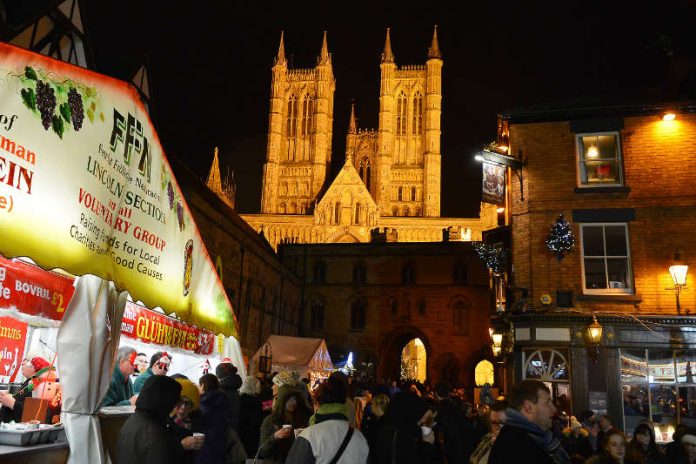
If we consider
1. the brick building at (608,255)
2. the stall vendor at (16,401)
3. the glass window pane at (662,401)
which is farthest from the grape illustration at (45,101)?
the glass window pane at (662,401)

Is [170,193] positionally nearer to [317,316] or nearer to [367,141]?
[317,316]

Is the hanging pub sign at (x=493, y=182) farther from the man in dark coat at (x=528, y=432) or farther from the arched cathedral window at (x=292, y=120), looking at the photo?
the arched cathedral window at (x=292, y=120)

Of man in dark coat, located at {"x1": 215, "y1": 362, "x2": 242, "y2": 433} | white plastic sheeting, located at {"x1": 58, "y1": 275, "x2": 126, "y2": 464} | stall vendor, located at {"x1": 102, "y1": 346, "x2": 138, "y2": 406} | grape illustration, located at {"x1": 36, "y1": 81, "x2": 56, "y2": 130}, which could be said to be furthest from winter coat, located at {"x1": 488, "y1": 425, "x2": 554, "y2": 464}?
grape illustration, located at {"x1": 36, "y1": 81, "x2": 56, "y2": 130}

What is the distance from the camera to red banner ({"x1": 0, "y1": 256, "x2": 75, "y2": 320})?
5.79 metres

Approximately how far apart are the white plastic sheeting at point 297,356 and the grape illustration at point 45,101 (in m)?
13.8

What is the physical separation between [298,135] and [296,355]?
74876 millimetres

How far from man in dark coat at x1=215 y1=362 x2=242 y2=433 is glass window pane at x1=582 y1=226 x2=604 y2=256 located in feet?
33.0

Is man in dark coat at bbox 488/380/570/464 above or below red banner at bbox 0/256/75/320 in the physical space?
below

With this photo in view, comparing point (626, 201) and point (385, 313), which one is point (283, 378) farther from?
point (385, 313)

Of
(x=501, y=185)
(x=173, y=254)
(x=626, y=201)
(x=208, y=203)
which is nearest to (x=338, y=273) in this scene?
(x=208, y=203)

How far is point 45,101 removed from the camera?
17.5 ft

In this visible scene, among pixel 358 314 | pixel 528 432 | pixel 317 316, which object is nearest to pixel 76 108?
pixel 528 432

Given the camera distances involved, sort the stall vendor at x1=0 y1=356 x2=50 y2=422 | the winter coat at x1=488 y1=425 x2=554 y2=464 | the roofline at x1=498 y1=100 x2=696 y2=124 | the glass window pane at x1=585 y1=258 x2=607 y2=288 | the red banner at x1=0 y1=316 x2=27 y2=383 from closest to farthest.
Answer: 1. the winter coat at x1=488 y1=425 x2=554 y2=464
2. the stall vendor at x1=0 y1=356 x2=50 y2=422
3. the red banner at x1=0 y1=316 x2=27 y2=383
4. the glass window pane at x1=585 y1=258 x2=607 y2=288
5. the roofline at x1=498 y1=100 x2=696 y2=124

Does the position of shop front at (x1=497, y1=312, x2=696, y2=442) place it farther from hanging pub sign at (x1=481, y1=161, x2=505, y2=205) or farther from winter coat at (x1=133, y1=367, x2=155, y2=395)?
winter coat at (x1=133, y1=367, x2=155, y2=395)
